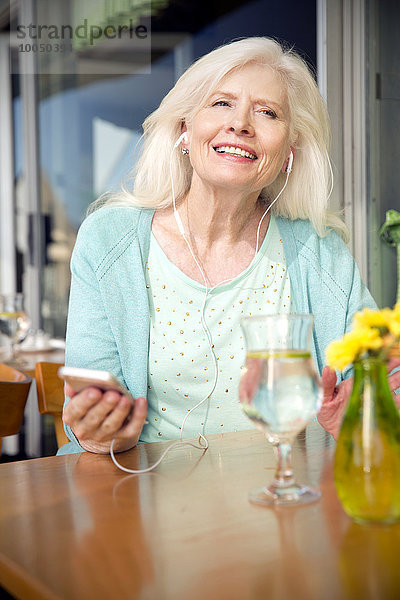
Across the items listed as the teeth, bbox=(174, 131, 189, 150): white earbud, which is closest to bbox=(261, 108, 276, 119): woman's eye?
the teeth

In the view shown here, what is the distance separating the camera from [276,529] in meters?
0.73

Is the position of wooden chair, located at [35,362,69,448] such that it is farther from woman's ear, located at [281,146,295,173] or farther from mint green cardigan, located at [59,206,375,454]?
woman's ear, located at [281,146,295,173]

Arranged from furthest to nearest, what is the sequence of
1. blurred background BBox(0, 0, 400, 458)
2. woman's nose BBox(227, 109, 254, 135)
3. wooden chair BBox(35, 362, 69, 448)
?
blurred background BBox(0, 0, 400, 458) < wooden chair BBox(35, 362, 69, 448) < woman's nose BBox(227, 109, 254, 135)

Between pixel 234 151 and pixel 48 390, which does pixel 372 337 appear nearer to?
pixel 234 151

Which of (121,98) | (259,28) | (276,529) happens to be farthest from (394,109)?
(121,98)

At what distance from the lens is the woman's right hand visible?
968mm

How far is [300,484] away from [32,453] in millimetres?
3613

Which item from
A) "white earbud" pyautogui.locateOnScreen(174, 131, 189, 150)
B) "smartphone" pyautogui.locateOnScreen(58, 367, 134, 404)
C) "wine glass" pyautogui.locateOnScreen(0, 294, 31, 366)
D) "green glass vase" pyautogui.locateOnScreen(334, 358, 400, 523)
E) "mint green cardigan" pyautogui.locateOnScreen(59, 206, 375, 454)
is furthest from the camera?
"wine glass" pyautogui.locateOnScreen(0, 294, 31, 366)

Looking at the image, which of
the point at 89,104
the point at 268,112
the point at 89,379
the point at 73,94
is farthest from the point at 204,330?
the point at 73,94

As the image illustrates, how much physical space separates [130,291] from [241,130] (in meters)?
0.43

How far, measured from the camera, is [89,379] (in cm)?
92

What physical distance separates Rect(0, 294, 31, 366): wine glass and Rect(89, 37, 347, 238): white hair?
1184mm

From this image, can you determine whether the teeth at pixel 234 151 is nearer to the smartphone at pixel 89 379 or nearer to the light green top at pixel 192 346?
the light green top at pixel 192 346

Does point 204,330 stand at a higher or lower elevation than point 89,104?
lower
